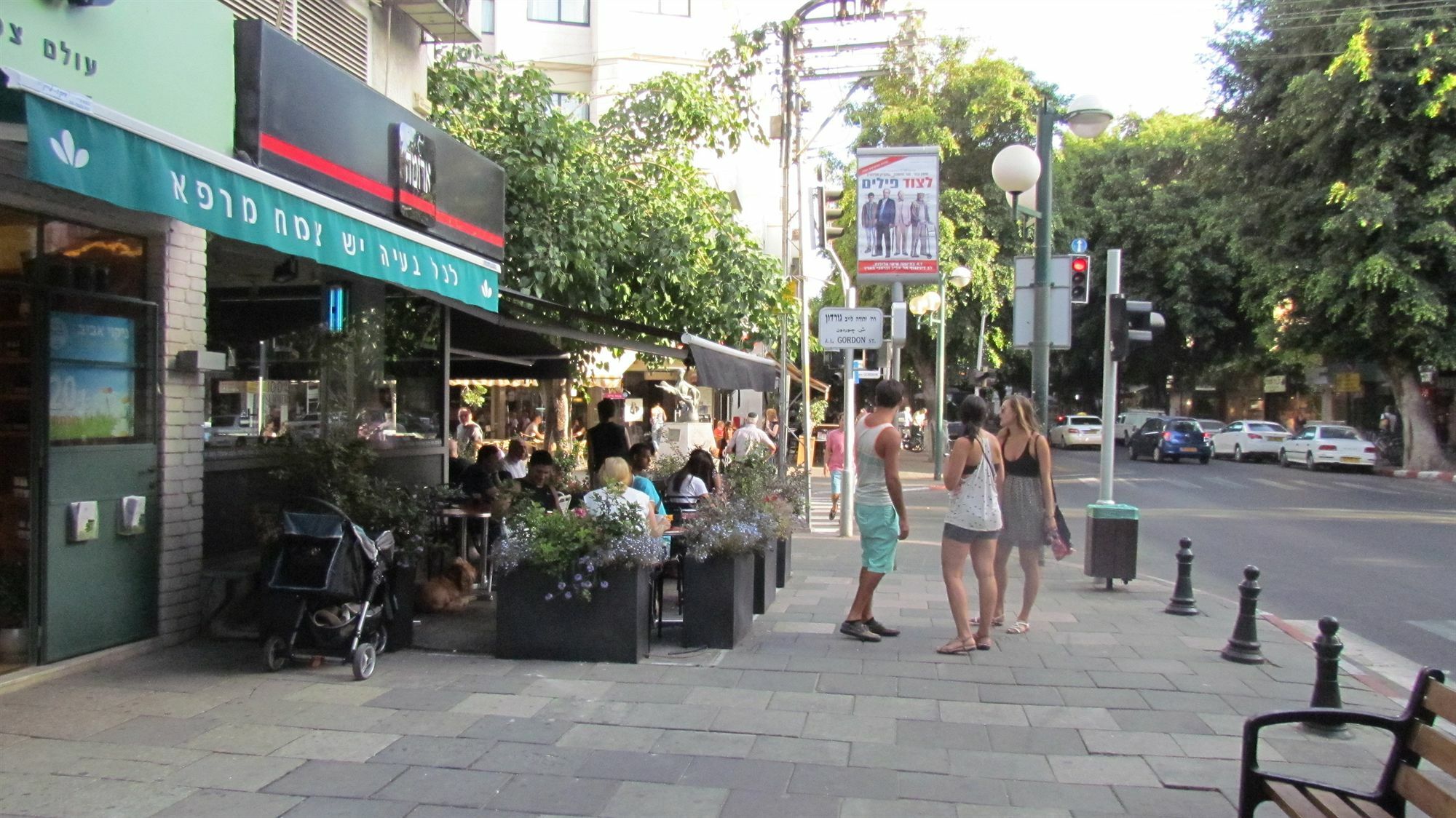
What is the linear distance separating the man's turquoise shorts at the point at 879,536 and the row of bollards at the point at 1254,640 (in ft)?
7.16

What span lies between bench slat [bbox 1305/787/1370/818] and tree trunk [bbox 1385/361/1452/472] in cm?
2939

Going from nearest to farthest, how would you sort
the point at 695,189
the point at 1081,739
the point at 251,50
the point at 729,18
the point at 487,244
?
the point at 1081,739 → the point at 251,50 → the point at 487,244 → the point at 695,189 → the point at 729,18

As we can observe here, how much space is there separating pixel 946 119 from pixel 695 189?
20964 millimetres

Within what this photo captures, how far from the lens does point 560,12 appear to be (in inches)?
1043

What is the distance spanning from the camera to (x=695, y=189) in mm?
14523

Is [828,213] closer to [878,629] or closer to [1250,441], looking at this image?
[878,629]

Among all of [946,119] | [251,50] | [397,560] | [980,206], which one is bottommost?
[397,560]

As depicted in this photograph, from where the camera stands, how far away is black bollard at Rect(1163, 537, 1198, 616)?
895 cm

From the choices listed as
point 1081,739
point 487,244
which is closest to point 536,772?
point 1081,739

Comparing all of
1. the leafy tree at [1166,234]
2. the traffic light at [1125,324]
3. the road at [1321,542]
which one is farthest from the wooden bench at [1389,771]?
the leafy tree at [1166,234]

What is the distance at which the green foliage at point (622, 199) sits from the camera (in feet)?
39.9

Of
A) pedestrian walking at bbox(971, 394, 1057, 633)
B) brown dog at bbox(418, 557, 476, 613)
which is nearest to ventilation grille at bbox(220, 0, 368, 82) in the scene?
brown dog at bbox(418, 557, 476, 613)

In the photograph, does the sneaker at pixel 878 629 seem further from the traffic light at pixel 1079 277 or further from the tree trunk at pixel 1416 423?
the tree trunk at pixel 1416 423

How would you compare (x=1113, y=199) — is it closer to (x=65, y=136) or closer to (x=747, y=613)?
(x=747, y=613)
